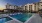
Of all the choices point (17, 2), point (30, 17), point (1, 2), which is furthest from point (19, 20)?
point (1, 2)

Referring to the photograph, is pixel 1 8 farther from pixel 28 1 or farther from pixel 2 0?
pixel 28 1

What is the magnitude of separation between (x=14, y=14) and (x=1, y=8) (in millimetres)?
222

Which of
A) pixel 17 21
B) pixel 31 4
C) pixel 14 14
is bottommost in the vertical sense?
pixel 17 21

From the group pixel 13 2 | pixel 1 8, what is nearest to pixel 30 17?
pixel 13 2

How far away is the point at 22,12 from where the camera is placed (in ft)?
3.58

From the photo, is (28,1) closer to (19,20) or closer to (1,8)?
(19,20)

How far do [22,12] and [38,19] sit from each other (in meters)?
0.26

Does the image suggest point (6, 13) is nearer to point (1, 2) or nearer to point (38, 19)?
point (1, 2)

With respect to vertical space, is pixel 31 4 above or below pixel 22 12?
above

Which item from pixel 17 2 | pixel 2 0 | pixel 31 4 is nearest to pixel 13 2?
pixel 17 2

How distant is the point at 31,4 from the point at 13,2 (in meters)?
0.28

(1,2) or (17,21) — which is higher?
(1,2)

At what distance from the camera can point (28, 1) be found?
1095 millimetres

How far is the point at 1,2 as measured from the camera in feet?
3.59
